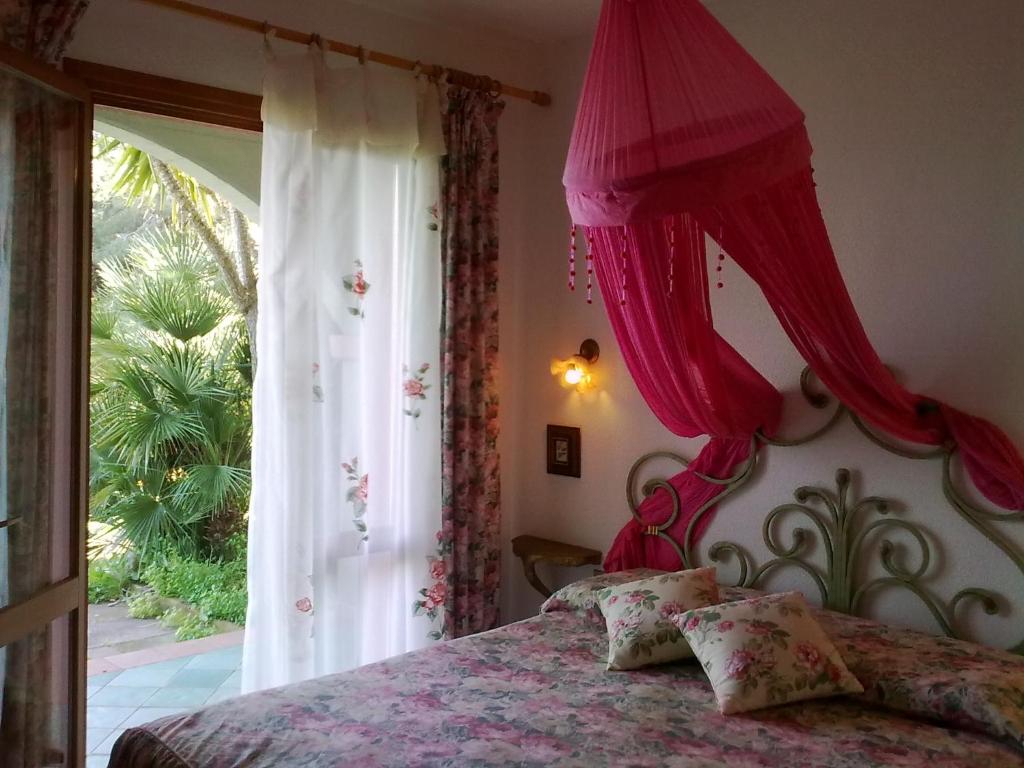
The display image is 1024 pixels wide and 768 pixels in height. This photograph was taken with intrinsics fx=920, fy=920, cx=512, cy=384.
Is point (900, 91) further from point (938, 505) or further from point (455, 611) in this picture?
point (455, 611)

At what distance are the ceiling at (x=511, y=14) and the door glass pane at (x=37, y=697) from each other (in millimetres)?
2455

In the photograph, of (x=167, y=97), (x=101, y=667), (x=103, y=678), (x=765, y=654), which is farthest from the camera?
(x=101, y=667)

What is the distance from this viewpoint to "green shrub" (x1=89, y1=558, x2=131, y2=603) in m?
5.53

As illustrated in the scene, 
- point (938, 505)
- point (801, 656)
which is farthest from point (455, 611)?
point (938, 505)

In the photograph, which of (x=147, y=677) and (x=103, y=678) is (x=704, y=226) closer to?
(x=147, y=677)

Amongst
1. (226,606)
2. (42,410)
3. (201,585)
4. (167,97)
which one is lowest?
(226,606)

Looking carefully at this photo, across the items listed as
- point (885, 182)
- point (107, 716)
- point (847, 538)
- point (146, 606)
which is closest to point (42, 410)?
point (107, 716)

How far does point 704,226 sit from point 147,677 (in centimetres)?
353

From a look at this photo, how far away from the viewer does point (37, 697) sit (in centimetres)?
264

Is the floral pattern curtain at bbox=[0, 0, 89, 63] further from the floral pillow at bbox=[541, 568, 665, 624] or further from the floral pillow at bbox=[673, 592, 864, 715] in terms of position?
the floral pillow at bbox=[673, 592, 864, 715]

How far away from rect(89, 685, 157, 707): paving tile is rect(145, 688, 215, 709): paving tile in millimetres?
41

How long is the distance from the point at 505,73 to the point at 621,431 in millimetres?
1619

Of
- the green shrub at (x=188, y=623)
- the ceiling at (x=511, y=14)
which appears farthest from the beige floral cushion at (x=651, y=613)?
the green shrub at (x=188, y=623)

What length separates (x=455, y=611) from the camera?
146 inches
